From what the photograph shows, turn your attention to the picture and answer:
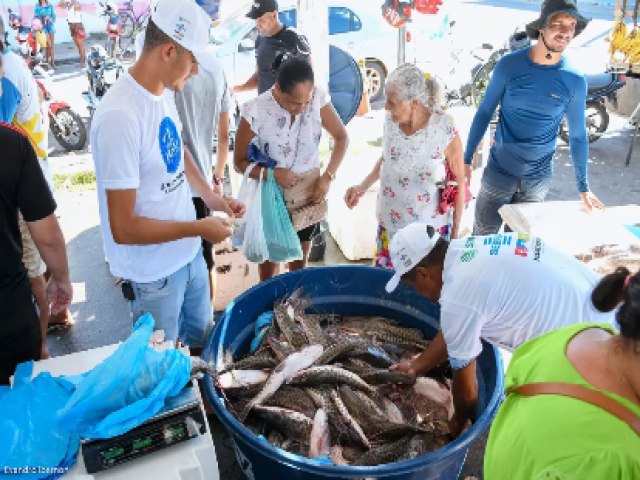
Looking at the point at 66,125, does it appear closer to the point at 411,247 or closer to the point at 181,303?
the point at 181,303

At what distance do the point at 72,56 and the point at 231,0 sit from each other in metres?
4.54

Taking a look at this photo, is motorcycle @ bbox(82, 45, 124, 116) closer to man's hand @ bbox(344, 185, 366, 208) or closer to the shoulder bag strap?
man's hand @ bbox(344, 185, 366, 208)

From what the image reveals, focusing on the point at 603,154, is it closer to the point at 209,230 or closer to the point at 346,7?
the point at 346,7

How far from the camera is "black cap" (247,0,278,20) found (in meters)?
4.46

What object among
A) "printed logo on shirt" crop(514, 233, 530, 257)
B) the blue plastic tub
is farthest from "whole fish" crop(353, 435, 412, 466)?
"printed logo on shirt" crop(514, 233, 530, 257)

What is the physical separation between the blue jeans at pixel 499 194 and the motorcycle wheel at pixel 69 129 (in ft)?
18.6

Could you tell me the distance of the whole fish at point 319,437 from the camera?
2.53m

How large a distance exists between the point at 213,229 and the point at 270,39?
2.59 meters

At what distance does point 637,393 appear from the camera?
3.83ft

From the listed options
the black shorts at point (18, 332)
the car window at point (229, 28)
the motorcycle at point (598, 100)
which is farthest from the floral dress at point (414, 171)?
the car window at point (229, 28)

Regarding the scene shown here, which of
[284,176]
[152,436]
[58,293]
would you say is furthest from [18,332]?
[284,176]

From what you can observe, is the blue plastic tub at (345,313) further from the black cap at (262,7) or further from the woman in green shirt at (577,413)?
the black cap at (262,7)

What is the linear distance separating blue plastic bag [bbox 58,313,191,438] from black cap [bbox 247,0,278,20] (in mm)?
3276

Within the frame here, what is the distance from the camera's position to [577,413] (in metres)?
1.19
